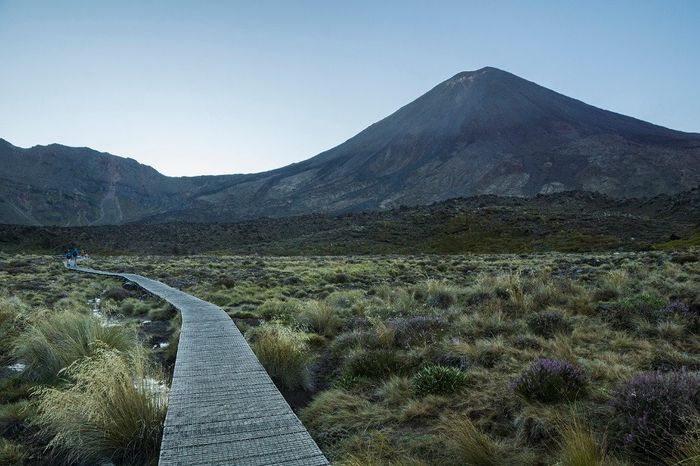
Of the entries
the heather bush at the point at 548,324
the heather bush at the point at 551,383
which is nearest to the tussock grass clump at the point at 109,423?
the heather bush at the point at 551,383

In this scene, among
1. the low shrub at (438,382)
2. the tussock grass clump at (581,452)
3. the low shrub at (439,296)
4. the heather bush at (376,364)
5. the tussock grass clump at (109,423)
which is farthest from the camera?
the low shrub at (439,296)

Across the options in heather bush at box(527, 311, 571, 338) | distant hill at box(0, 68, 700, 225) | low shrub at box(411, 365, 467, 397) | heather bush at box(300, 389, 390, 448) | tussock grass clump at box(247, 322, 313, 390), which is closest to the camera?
heather bush at box(300, 389, 390, 448)

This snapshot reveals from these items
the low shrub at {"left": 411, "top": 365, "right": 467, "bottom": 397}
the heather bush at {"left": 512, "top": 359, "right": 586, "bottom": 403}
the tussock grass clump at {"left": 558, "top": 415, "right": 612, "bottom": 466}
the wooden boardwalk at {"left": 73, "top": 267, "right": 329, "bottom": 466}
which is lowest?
the low shrub at {"left": 411, "top": 365, "right": 467, "bottom": 397}

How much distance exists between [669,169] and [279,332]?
5515 inches

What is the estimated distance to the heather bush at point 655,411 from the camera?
368 centimetres

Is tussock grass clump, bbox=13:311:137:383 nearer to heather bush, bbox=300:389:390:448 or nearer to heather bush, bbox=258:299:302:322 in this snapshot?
heather bush, bbox=300:389:390:448

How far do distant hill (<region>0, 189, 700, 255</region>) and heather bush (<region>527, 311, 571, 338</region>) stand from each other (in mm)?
43260

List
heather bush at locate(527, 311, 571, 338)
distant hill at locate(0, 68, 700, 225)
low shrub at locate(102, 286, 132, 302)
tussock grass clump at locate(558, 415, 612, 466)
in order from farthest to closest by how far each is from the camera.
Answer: distant hill at locate(0, 68, 700, 225) → low shrub at locate(102, 286, 132, 302) → heather bush at locate(527, 311, 571, 338) → tussock grass clump at locate(558, 415, 612, 466)

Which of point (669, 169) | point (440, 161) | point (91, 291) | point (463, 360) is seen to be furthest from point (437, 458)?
point (440, 161)

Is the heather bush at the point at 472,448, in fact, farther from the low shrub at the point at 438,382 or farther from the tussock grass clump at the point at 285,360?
the tussock grass clump at the point at 285,360

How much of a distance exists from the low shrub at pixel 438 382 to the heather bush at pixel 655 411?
5.95ft

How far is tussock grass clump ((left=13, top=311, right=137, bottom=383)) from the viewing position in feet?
23.6

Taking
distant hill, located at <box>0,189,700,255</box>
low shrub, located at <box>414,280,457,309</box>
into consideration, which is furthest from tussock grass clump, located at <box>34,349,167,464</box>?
distant hill, located at <box>0,189,700,255</box>

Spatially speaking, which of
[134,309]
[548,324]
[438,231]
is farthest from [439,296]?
[438,231]
